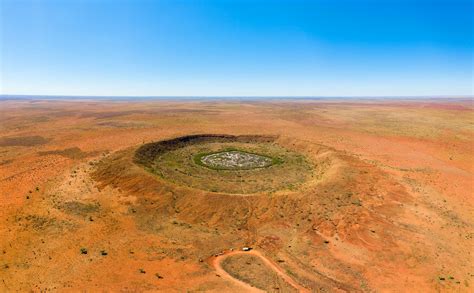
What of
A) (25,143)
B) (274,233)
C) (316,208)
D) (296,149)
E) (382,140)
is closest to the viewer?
(274,233)

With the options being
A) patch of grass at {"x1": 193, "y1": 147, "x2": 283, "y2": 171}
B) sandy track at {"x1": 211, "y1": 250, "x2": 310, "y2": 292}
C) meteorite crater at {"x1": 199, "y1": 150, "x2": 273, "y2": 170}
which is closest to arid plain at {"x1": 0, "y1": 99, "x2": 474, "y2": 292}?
sandy track at {"x1": 211, "y1": 250, "x2": 310, "y2": 292}

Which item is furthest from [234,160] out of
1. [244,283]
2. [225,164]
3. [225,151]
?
[244,283]

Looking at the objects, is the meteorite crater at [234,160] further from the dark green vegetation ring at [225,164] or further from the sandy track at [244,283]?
the sandy track at [244,283]

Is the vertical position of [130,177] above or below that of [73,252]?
above

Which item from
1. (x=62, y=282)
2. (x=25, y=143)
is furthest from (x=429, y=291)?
(x=25, y=143)

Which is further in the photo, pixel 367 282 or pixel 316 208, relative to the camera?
pixel 316 208

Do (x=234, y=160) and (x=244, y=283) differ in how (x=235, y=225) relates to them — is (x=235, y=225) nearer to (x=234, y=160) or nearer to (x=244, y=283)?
(x=244, y=283)

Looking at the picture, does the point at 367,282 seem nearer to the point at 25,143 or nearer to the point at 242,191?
the point at 242,191

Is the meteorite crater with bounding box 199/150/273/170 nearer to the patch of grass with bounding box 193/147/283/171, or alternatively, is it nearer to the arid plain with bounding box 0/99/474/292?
the patch of grass with bounding box 193/147/283/171
